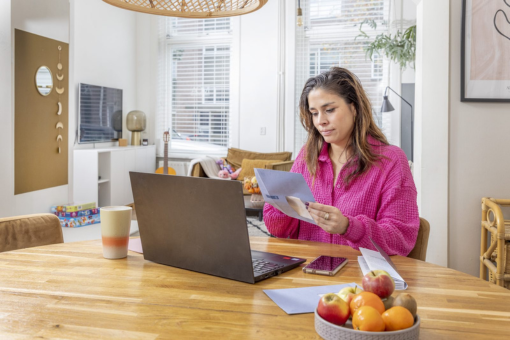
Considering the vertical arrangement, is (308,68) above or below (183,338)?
above

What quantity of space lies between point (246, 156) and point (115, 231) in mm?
4786

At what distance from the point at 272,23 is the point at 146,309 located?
572 cm

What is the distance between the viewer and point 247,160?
5.76 m

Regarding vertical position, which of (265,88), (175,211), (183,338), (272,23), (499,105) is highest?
(272,23)

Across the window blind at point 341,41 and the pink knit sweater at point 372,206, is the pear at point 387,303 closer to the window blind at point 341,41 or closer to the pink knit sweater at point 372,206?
the pink knit sweater at point 372,206

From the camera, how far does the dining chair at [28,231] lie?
5.02 ft

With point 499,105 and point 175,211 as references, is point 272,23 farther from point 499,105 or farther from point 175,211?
point 175,211

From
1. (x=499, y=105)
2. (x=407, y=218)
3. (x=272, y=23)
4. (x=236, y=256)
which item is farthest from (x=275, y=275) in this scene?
(x=272, y=23)

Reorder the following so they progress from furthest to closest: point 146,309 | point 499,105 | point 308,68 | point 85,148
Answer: point 308,68, point 85,148, point 499,105, point 146,309

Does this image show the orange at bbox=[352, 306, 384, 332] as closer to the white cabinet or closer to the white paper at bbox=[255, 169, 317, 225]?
the white paper at bbox=[255, 169, 317, 225]

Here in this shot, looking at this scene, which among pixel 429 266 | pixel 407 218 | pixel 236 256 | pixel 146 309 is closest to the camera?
pixel 146 309

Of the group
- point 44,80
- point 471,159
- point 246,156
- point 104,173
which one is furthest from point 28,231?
point 246,156

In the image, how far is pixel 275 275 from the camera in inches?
43.8

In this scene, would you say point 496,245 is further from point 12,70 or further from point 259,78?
point 259,78
